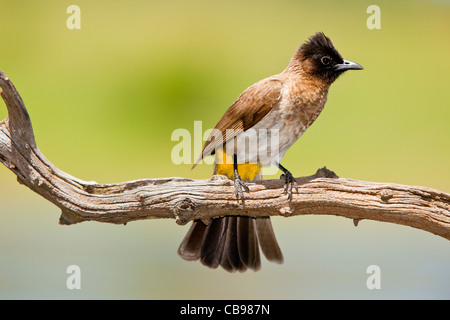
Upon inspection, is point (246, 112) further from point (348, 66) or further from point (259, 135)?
point (348, 66)

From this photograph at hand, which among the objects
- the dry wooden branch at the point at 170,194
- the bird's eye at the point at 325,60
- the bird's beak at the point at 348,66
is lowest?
the dry wooden branch at the point at 170,194

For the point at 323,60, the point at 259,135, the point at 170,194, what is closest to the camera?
the point at 170,194

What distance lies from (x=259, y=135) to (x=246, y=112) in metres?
0.15

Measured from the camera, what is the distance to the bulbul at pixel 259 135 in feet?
9.90

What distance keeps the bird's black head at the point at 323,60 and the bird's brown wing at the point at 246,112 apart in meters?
0.22

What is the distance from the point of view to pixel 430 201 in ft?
8.55

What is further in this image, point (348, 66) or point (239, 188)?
point (348, 66)

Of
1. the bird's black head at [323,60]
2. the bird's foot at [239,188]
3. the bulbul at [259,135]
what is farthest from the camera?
the bird's black head at [323,60]

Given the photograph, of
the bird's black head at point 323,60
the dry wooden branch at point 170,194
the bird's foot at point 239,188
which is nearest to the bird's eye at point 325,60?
the bird's black head at point 323,60

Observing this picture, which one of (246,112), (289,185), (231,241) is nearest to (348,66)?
(246,112)

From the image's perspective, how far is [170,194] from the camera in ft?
9.09

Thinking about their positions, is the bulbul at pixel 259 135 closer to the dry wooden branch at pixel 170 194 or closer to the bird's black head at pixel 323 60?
the bird's black head at pixel 323 60

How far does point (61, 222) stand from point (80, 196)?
0.23 m

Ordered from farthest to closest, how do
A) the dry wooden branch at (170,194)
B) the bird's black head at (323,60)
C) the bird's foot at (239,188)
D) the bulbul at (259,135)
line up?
the bird's black head at (323,60) → the bulbul at (259,135) → the bird's foot at (239,188) → the dry wooden branch at (170,194)
